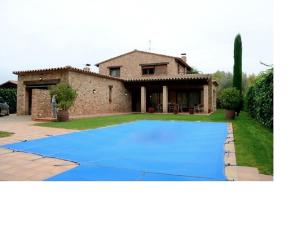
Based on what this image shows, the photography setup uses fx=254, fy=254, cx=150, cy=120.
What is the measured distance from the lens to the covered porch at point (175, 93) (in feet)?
70.7

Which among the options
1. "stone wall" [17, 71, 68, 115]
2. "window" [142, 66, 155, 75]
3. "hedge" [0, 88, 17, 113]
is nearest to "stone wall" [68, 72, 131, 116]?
"stone wall" [17, 71, 68, 115]

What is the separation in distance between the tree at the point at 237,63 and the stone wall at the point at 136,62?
257 inches

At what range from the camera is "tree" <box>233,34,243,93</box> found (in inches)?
848

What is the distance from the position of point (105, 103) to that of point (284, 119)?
16365 mm

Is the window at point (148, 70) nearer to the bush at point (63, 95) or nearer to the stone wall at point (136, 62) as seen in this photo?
the stone wall at point (136, 62)

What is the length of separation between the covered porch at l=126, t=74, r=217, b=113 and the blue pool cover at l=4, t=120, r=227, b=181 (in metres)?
14.0

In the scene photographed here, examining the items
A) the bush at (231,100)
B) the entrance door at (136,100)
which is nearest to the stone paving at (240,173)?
the bush at (231,100)

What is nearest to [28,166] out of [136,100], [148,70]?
[136,100]

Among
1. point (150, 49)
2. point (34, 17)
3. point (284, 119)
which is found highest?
point (150, 49)

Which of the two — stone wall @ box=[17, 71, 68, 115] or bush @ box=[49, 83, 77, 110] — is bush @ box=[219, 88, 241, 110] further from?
stone wall @ box=[17, 71, 68, 115]
